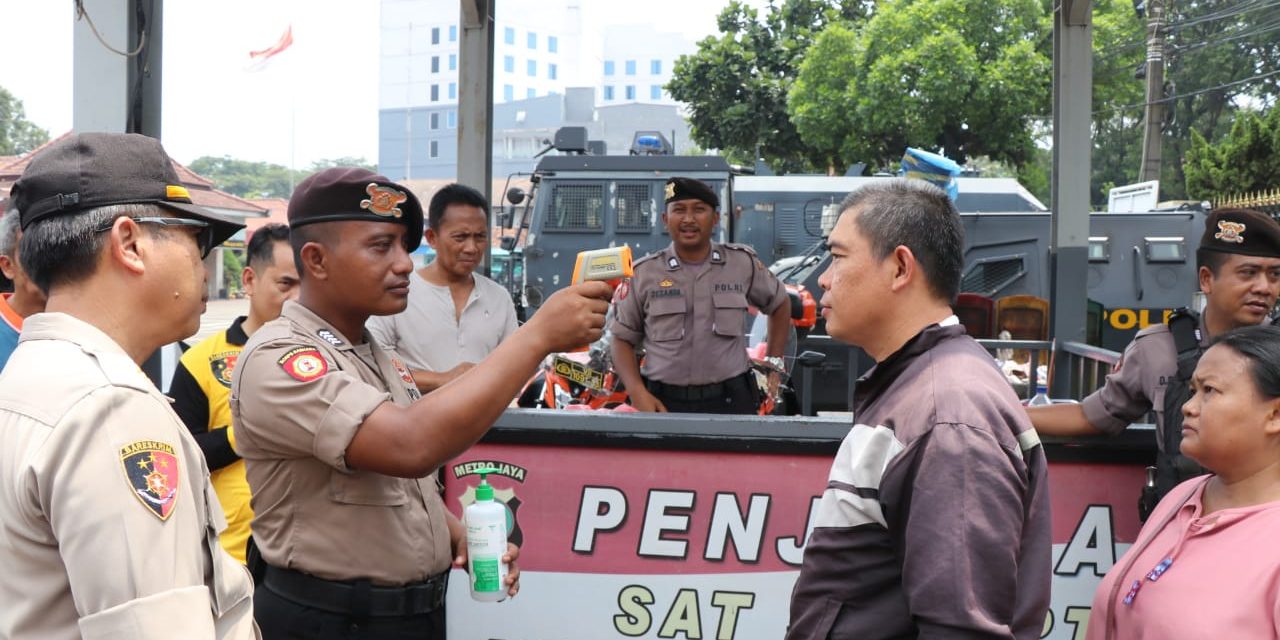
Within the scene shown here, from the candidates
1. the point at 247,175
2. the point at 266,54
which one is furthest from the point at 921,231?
the point at 247,175

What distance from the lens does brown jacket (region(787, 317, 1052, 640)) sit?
159 cm

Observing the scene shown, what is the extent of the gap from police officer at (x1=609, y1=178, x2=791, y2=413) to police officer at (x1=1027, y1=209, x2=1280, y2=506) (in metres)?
2.16

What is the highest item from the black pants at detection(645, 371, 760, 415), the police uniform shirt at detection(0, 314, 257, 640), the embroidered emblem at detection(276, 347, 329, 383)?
the embroidered emblem at detection(276, 347, 329, 383)

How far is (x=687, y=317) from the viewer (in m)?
5.34

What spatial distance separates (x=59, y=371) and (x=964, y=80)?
2489 centimetres

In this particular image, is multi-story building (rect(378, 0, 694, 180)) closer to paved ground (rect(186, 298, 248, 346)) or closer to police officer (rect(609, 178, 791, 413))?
paved ground (rect(186, 298, 248, 346))

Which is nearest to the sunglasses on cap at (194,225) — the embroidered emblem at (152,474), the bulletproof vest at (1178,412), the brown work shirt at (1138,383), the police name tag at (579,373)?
the embroidered emblem at (152,474)

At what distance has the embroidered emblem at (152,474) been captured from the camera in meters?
1.28

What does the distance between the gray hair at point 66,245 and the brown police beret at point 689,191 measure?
158 inches

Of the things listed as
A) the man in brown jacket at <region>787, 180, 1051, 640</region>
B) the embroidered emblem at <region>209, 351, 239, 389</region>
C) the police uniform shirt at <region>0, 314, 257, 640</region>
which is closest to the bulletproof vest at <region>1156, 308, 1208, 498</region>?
the man in brown jacket at <region>787, 180, 1051, 640</region>

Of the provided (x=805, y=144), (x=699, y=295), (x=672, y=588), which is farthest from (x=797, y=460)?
(x=805, y=144)

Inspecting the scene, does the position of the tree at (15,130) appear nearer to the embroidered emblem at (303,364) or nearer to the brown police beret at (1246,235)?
the embroidered emblem at (303,364)

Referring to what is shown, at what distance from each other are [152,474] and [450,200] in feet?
10.7

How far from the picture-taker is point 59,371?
1338 mm
